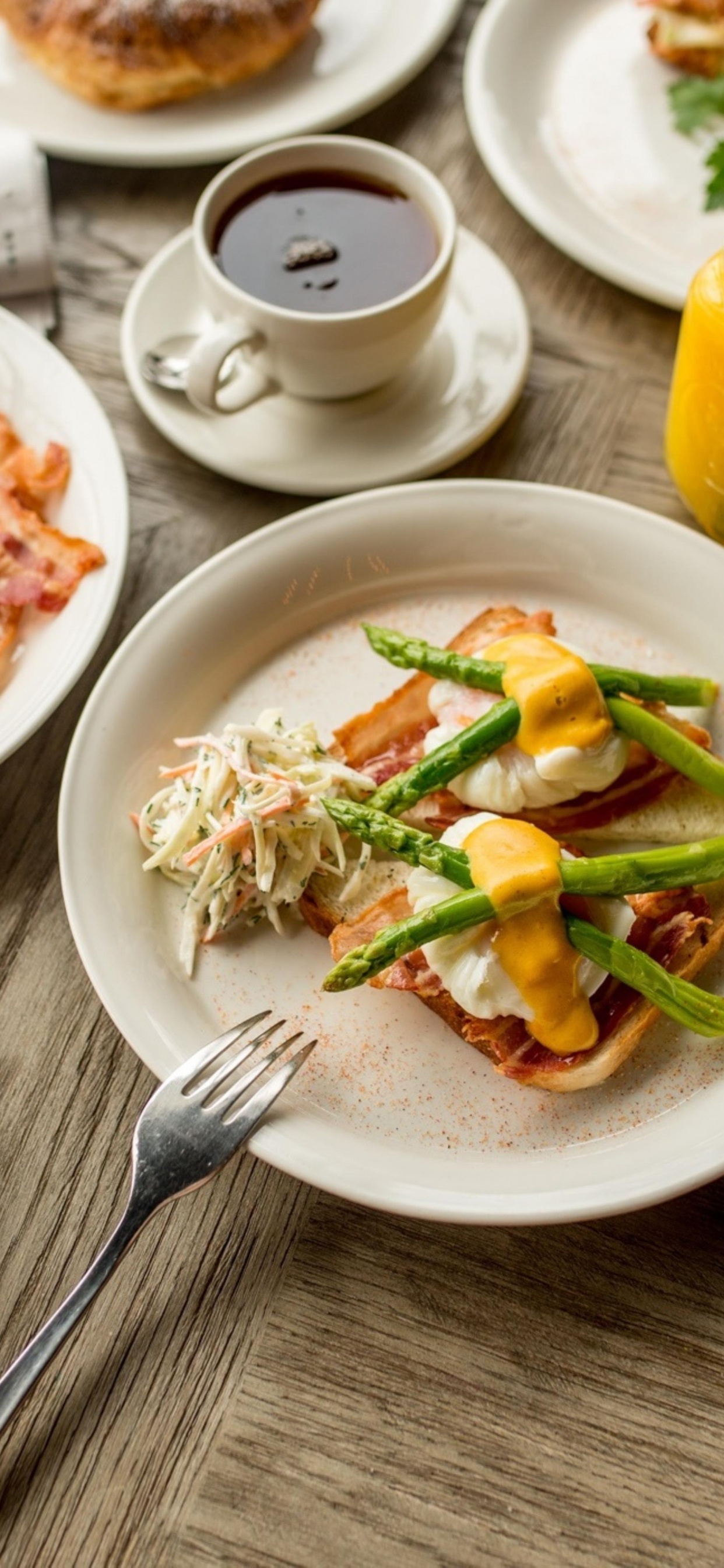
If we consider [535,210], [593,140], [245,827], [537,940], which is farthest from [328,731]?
[593,140]

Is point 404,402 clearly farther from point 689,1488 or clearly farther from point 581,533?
point 689,1488

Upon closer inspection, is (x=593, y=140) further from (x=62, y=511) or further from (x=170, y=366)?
(x=62, y=511)

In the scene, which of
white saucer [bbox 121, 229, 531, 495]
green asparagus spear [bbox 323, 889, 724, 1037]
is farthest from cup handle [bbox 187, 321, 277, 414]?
green asparagus spear [bbox 323, 889, 724, 1037]

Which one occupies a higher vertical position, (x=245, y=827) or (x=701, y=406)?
(x=245, y=827)

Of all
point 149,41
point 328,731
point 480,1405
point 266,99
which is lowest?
point 480,1405

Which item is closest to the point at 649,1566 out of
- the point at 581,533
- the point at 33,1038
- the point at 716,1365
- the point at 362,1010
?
the point at 716,1365

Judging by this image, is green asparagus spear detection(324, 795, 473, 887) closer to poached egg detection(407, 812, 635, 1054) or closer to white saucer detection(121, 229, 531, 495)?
poached egg detection(407, 812, 635, 1054)
